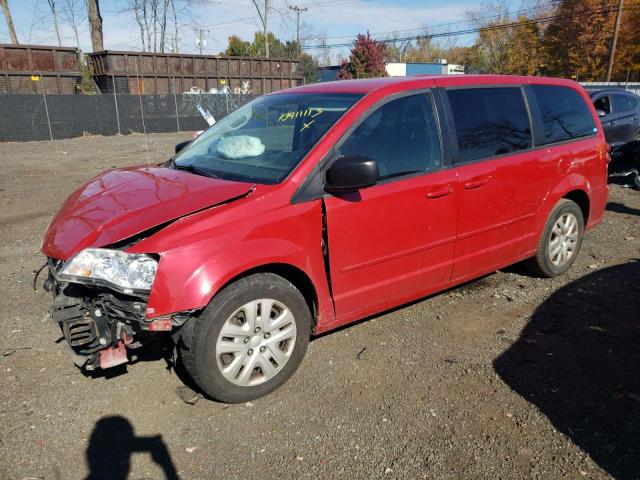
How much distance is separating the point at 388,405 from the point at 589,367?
4.78 ft

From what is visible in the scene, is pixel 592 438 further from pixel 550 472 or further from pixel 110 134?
pixel 110 134

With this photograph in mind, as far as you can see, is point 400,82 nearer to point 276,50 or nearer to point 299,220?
point 299,220

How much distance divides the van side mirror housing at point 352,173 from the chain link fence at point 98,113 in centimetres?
1680

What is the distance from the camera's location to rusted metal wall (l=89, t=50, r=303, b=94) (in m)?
25.1

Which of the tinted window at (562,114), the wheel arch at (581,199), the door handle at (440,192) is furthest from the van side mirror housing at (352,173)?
the wheel arch at (581,199)

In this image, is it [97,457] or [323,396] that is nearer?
[97,457]

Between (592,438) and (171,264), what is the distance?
2.45 m

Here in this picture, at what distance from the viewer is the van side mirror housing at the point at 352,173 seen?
3211 mm

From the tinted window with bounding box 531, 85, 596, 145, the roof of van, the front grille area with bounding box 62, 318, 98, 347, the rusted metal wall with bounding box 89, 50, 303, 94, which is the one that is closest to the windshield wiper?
Result: the roof of van

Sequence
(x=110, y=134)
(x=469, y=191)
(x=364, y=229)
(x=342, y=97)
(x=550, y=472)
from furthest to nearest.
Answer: (x=110, y=134) < (x=469, y=191) < (x=342, y=97) < (x=364, y=229) < (x=550, y=472)

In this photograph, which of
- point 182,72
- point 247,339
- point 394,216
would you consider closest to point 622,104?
point 394,216

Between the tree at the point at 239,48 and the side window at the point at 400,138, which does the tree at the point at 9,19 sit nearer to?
the tree at the point at 239,48

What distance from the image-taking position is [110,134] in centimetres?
2344

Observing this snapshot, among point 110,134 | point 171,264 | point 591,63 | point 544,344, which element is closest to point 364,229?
point 171,264
